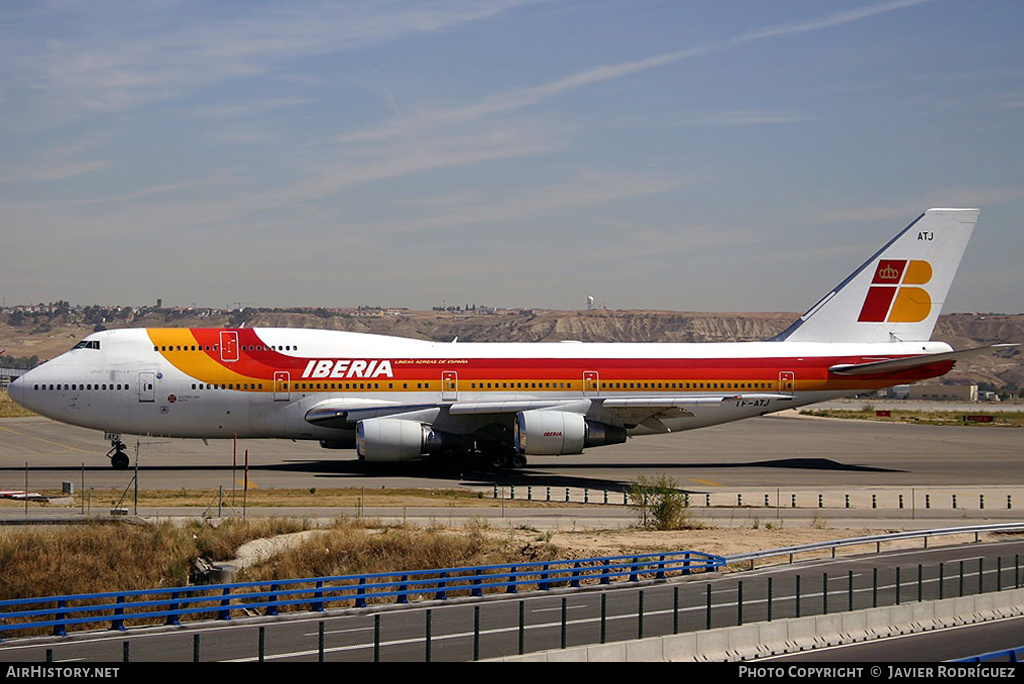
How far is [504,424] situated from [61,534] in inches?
871

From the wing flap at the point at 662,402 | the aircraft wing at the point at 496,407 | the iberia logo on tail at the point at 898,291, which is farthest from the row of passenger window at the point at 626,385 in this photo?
the iberia logo on tail at the point at 898,291

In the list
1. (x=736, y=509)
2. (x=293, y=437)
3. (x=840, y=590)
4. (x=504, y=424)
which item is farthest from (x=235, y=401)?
(x=840, y=590)

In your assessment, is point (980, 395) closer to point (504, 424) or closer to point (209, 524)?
point (504, 424)

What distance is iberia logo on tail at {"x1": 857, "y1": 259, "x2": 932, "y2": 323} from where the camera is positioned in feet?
183

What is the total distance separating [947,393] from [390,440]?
469ft

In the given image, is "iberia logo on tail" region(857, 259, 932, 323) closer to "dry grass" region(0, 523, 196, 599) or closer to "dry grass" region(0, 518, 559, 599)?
"dry grass" region(0, 518, 559, 599)

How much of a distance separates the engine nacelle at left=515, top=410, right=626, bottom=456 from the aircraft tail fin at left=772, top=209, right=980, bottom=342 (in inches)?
537

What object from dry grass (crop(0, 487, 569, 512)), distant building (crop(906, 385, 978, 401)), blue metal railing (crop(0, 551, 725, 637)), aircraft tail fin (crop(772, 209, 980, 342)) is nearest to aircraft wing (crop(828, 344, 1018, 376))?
aircraft tail fin (crop(772, 209, 980, 342))

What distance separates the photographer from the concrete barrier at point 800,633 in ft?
63.2

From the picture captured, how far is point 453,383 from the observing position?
165ft

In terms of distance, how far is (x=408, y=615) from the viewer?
22797mm

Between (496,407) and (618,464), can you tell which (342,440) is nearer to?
(496,407)

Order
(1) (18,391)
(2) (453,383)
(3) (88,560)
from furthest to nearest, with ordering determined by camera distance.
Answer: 1. (2) (453,383)
2. (1) (18,391)
3. (3) (88,560)

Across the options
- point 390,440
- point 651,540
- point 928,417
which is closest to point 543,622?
point 651,540
